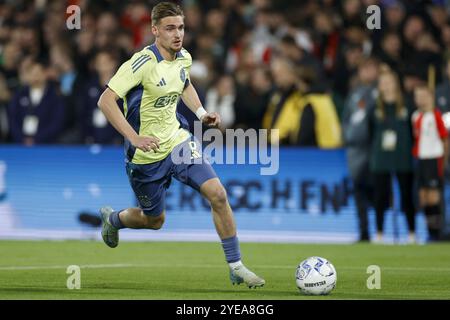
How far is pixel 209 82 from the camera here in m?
20.9

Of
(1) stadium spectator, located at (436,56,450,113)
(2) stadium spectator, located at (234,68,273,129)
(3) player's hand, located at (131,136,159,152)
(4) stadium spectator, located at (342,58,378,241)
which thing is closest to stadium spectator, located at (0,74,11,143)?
(2) stadium spectator, located at (234,68,273,129)

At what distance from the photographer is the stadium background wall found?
18594 mm

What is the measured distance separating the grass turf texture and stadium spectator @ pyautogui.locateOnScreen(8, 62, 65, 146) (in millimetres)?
2925

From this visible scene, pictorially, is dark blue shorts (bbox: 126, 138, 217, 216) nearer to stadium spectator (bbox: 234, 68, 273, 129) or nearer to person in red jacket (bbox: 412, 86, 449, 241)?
person in red jacket (bbox: 412, 86, 449, 241)

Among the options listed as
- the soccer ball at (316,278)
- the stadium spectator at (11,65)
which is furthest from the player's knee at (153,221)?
the stadium spectator at (11,65)

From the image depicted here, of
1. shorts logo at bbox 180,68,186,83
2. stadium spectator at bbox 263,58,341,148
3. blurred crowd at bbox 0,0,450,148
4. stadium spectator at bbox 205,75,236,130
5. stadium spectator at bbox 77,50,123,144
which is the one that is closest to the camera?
shorts logo at bbox 180,68,186,83

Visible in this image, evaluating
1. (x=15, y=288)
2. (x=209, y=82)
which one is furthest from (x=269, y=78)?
(x=15, y=288)

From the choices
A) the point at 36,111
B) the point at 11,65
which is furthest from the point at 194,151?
→ the point at 11,65

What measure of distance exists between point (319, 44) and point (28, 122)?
5.57m

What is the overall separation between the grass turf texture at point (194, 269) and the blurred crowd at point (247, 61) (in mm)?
2785

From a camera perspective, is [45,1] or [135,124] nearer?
[135,124]

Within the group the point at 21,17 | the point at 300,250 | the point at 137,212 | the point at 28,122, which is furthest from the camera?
the point at 21,17

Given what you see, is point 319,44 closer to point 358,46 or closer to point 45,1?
point 358,46

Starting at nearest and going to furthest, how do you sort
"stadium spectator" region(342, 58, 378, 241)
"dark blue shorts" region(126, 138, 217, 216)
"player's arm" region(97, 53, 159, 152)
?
"player's arm" region(97, 53, 159, 152)
"dark blue shorts" region(126, 138, 217, 216)
"stadium spectator" region(342, 58, 378, 241)
